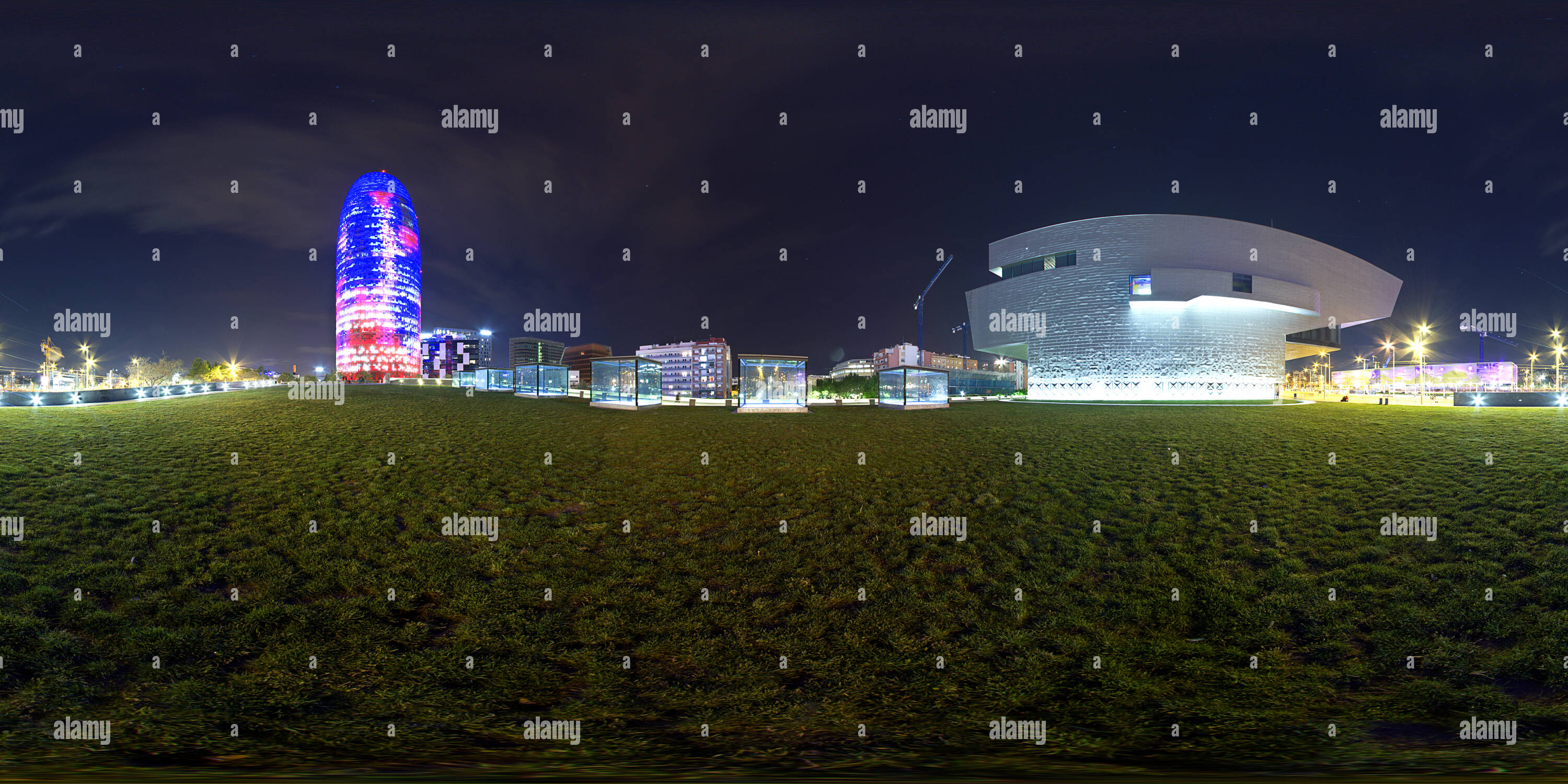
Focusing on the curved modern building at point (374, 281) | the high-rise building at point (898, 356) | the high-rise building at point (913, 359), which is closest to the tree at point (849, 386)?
the high-rise building at point (898, 356)

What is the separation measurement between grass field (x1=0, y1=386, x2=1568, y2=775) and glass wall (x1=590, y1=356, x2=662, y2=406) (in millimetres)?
18855

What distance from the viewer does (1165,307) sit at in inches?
1921

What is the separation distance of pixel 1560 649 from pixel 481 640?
10.6 metres

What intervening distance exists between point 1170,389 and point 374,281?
14724cm

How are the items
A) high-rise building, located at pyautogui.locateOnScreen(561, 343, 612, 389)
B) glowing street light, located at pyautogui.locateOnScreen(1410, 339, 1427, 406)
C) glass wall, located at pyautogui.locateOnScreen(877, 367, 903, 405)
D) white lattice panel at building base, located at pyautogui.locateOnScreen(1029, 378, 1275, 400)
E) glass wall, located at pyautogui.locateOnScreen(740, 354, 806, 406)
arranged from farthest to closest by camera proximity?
high-rise building, located at pyautogui.locateOnScreen(561, 343, 612, 389), white lattice panel at building base, located at pyautogui.locateOnScreen(1029, 378, 1275, 400), glowing street light, located at pyautogui.locateOnScreen(1410, 339, 1427, 406), glass wall, located at pyautogui.locateOnScreen(877, 367, 903, 405), glass wall, located at pyautogui.locateOnScreen(740, 354, 806, 406)

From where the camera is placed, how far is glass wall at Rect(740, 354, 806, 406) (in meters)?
29.2

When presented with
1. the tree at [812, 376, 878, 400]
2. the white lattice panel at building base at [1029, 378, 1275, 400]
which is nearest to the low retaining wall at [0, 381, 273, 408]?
the tree at [812, 376, 878, 400]

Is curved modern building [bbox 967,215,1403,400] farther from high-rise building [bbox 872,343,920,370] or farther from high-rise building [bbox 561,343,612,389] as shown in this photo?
high-rise building [bbox 561,343,612,389]

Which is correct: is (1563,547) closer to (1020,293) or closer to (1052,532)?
(1052,532)

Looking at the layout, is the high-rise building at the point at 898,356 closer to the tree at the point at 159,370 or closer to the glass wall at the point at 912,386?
the glass wall at the point at 912,386

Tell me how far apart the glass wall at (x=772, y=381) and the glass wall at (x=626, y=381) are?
6.46m

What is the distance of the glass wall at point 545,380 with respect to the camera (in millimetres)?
39531

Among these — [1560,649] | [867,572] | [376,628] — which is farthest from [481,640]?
[1560,649]

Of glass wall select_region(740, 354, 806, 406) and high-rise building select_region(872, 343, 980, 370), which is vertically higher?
high-rise building select_region(872, 343, 980, 370)
